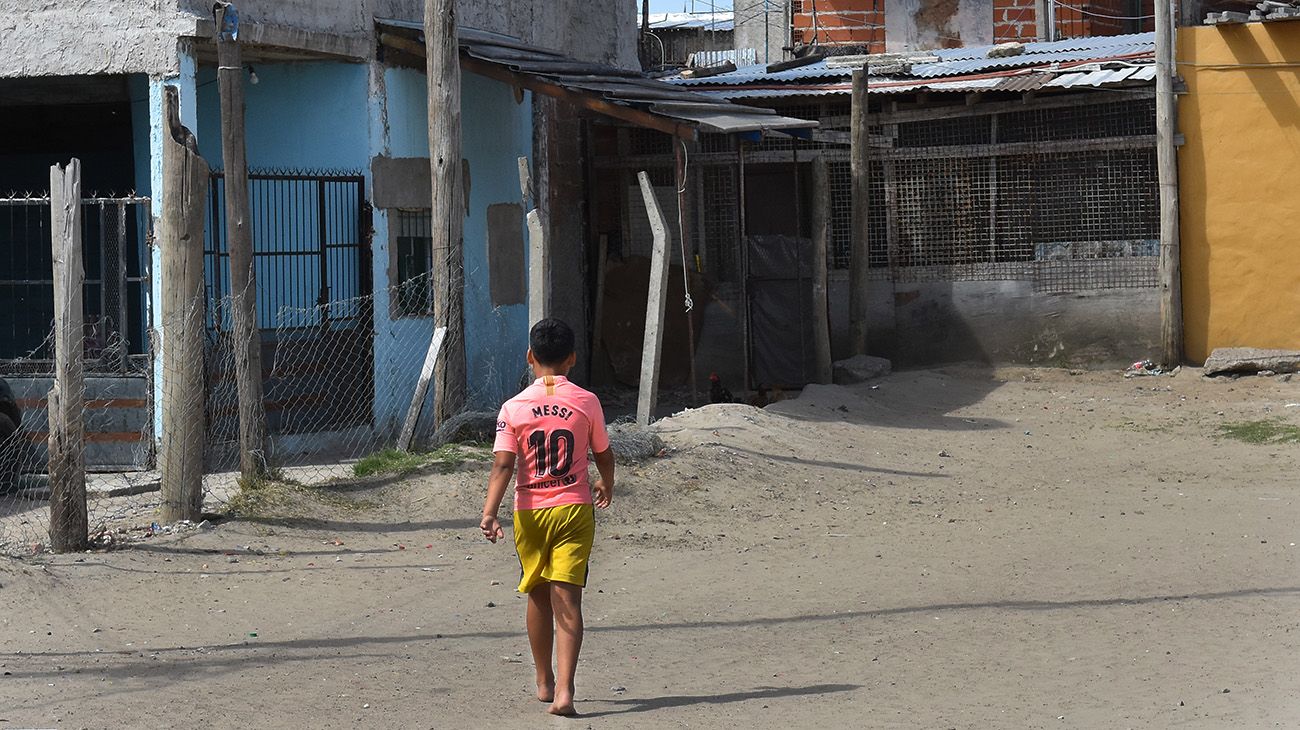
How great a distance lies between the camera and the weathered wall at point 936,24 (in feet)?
81.0

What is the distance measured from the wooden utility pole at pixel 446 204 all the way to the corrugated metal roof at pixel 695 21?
67.3 feet

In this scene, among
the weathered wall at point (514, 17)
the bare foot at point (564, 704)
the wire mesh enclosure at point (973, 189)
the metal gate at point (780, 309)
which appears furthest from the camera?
the metal gate at point (780, 309)

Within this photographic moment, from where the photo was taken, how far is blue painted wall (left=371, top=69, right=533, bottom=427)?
41.0 ft

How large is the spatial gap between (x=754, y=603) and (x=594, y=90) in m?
6.52

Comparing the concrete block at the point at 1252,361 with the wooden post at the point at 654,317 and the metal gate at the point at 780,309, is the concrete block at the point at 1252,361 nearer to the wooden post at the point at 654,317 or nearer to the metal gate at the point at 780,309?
the metal gate at the point at 780,309

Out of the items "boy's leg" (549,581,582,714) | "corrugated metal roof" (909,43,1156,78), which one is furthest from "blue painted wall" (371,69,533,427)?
"boy's leg" (549,581,582,714)

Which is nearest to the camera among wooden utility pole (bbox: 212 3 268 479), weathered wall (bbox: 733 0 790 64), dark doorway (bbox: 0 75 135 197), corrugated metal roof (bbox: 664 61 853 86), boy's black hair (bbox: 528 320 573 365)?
boy's black hair (bbox: 528 320 573 365)

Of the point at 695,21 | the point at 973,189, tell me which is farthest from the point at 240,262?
the point at 695,21

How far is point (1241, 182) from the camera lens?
15211mm

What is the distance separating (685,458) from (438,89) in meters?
3.16

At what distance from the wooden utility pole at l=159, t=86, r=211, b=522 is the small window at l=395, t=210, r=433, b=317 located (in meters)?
4.23

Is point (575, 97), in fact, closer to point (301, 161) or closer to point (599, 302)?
point (301, 161)

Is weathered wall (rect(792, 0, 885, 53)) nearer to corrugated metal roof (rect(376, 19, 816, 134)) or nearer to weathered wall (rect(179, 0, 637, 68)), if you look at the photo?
weathered wall (rect(179, 0, 637, 68))

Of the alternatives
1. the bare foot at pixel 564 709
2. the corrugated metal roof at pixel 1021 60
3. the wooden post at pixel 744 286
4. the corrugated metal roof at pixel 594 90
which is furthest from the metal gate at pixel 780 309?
the bare foot at pixel 564 709
